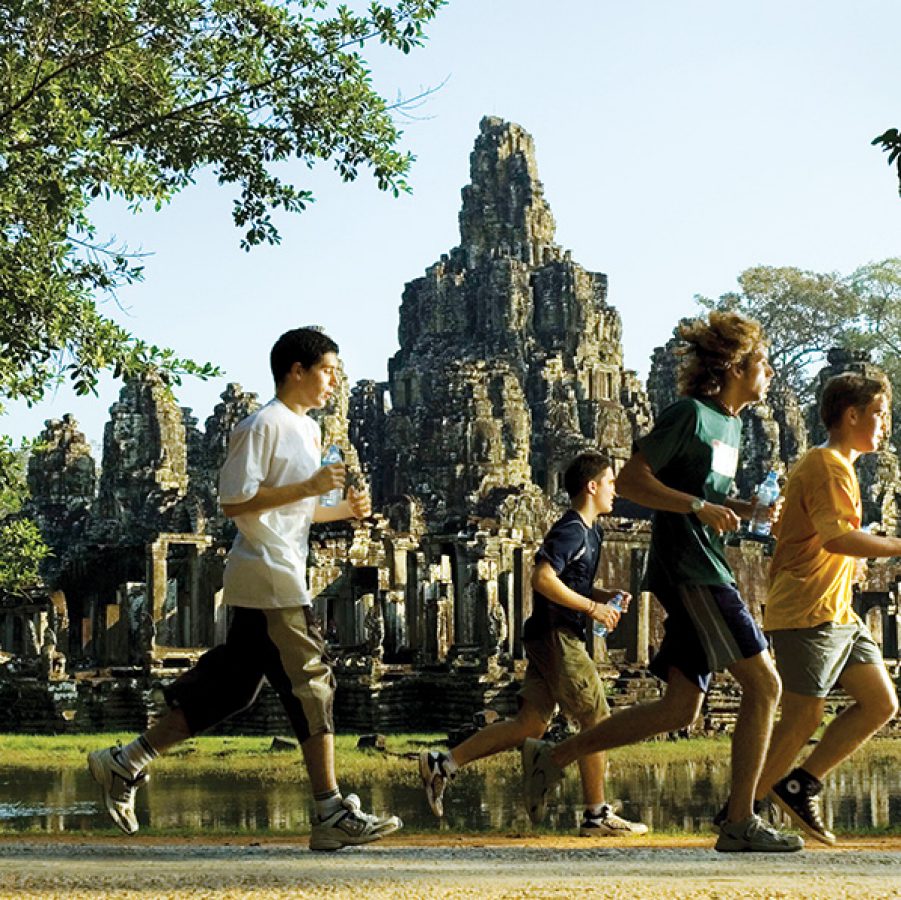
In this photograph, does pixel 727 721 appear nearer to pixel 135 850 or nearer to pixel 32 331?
pixel 32 331

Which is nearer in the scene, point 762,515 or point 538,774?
point 762,515

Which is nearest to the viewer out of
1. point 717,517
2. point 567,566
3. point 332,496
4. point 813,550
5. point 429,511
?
point 717,517

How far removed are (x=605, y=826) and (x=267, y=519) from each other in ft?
7.03

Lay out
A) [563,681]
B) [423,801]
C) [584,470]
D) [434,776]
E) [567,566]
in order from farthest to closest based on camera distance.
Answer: [423,801] → [584,470] → [567,566] → [563,681] → [434,776]

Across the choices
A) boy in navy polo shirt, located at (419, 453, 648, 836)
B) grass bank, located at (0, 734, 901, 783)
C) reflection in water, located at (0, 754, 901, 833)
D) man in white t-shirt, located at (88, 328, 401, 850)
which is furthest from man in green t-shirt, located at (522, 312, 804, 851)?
grass bank, located at (0, 734, 901, 783)

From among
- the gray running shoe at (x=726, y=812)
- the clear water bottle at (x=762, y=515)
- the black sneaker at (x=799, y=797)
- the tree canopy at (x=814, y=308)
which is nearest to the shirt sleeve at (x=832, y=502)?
the clear water bottle at (x=762, y=515)

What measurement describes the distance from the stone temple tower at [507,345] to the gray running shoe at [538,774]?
4091 cm

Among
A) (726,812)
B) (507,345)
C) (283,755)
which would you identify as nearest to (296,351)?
(726,812)

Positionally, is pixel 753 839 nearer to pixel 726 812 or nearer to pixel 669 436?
pixel 726 812

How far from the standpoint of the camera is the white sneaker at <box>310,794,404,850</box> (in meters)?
6.17

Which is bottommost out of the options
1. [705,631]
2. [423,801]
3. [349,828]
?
[423,801]

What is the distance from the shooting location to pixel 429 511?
47812 mm

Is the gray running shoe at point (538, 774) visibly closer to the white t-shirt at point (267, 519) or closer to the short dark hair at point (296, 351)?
the white t-shirt at point (267, 519)

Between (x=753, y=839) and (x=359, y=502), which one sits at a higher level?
(x=359, y=502)
